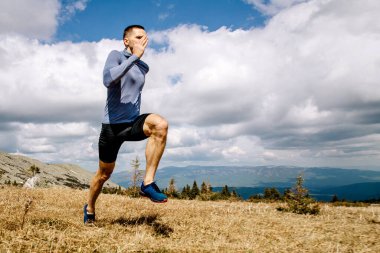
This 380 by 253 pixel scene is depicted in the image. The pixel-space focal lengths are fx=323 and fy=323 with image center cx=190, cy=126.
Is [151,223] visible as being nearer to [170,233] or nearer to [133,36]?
[170,233]

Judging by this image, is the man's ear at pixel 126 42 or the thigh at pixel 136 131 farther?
the man's ear at pixel 126 42

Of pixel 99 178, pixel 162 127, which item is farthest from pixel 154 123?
pixel 99 178

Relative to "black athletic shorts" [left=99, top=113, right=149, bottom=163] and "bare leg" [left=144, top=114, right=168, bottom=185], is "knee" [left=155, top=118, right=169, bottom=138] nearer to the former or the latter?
"bare leg" [left=144, top=114, right=168, bottom=185]

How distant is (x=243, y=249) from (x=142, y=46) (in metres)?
4.13

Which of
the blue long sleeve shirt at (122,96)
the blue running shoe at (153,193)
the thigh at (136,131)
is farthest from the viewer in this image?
the blue long sleeve shirt at (122,96)

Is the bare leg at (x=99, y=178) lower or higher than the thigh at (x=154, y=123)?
lower

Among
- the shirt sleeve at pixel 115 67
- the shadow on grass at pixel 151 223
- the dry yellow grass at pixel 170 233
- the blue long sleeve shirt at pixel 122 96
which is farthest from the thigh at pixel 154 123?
the shadow on grass at pixel 151 223

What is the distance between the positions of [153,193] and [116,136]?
4.85ft

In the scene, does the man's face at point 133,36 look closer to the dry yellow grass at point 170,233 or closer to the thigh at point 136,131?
the thigh at point 136,131

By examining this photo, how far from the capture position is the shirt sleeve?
581cm

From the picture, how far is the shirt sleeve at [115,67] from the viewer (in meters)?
5.81

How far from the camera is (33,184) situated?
24.7 meters

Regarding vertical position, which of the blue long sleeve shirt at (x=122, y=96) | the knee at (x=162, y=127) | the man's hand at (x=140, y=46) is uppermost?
the man's hand at (x=140, y=46)

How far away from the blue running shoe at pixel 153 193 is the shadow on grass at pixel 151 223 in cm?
100
